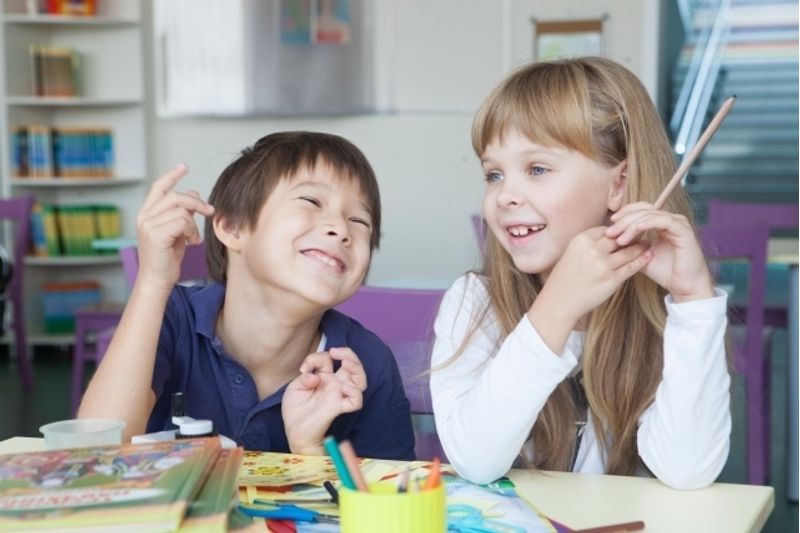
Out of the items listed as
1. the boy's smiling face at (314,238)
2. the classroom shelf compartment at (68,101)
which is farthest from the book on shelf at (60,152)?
the boy's smiling face at (314,238)

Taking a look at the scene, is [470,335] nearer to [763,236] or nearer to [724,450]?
[724,450]

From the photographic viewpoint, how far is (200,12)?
6211 mm

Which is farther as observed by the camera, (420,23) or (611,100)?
(420,23)

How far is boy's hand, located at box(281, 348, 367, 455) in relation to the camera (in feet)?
4.48

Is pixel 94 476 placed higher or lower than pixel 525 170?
lower

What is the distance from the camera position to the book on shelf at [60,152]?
610 cm

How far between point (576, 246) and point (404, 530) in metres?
0.47

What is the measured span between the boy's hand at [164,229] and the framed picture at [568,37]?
15.2 feet

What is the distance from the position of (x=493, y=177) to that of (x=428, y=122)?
4.75 m

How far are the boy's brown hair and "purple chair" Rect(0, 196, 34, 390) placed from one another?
3733 millimetres

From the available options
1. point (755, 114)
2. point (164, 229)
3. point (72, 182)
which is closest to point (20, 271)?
point (72, 182)

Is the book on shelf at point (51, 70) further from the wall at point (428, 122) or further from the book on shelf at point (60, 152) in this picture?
the wall at point (428, 122)

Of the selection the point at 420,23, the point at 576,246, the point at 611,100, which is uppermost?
the point at 420,23

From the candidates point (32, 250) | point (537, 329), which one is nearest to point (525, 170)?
point (537, 329)
